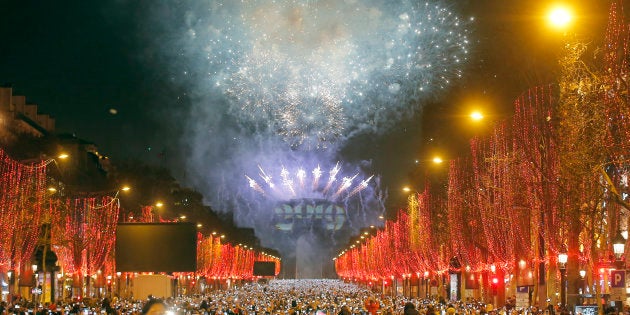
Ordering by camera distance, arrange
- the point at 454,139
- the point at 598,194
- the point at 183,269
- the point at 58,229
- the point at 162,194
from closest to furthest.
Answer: the point at 598,194 < the point at 183,269 < the point at 58,229 < the point at 454,139 < the point at 162,194

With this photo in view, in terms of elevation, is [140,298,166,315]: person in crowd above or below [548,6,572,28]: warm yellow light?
below

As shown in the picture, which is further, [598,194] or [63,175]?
[63,175]

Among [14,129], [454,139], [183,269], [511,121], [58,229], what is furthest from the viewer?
[454,139]

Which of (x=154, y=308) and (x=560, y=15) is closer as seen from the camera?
(x=154, y=308)

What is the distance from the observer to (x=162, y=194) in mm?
132750

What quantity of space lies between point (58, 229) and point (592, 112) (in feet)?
161

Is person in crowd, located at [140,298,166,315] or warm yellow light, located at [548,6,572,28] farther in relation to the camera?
warm yellow light, located at [548,6,572,28]

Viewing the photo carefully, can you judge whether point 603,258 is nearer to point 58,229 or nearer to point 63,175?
point 58,229

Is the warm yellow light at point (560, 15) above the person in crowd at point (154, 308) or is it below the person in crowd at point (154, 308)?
above

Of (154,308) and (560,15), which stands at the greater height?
(560,15)

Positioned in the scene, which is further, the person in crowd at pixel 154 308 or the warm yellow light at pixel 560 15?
the warm yellow light at pixel 560 15

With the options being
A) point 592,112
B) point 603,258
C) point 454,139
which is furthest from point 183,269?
point 454,139

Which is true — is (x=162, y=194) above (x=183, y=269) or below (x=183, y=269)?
above

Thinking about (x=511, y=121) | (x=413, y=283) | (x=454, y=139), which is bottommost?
(x=413, y=283)
